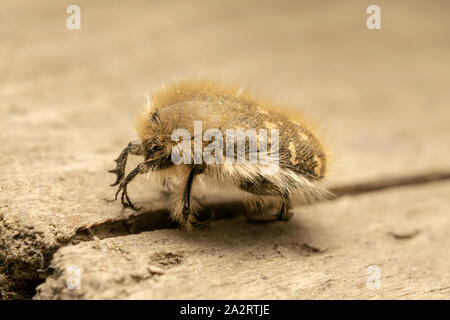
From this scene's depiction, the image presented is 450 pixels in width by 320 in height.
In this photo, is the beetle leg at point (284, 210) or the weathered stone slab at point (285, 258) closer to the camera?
the weathered stone slab at point (285, 258)

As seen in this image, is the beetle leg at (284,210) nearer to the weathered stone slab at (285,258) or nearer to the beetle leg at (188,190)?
the weathered stone slab at (285,258)

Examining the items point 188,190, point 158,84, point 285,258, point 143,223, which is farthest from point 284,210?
point 158,84

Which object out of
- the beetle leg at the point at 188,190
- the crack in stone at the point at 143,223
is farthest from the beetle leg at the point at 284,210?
the beetle leg at the point at 188,190

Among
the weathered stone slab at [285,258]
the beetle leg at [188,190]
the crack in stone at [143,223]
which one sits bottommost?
the weathered stone slab at [285,258]

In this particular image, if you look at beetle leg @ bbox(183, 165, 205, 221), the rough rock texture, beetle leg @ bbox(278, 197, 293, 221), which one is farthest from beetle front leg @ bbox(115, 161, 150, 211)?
beetle leg @ bbox(278, 197, 293, 221)

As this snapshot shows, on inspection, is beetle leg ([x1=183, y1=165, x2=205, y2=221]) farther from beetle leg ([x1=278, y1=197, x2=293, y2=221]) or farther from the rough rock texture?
beetle leg ([x1=278, y1=197, x2=293, y2=221])
